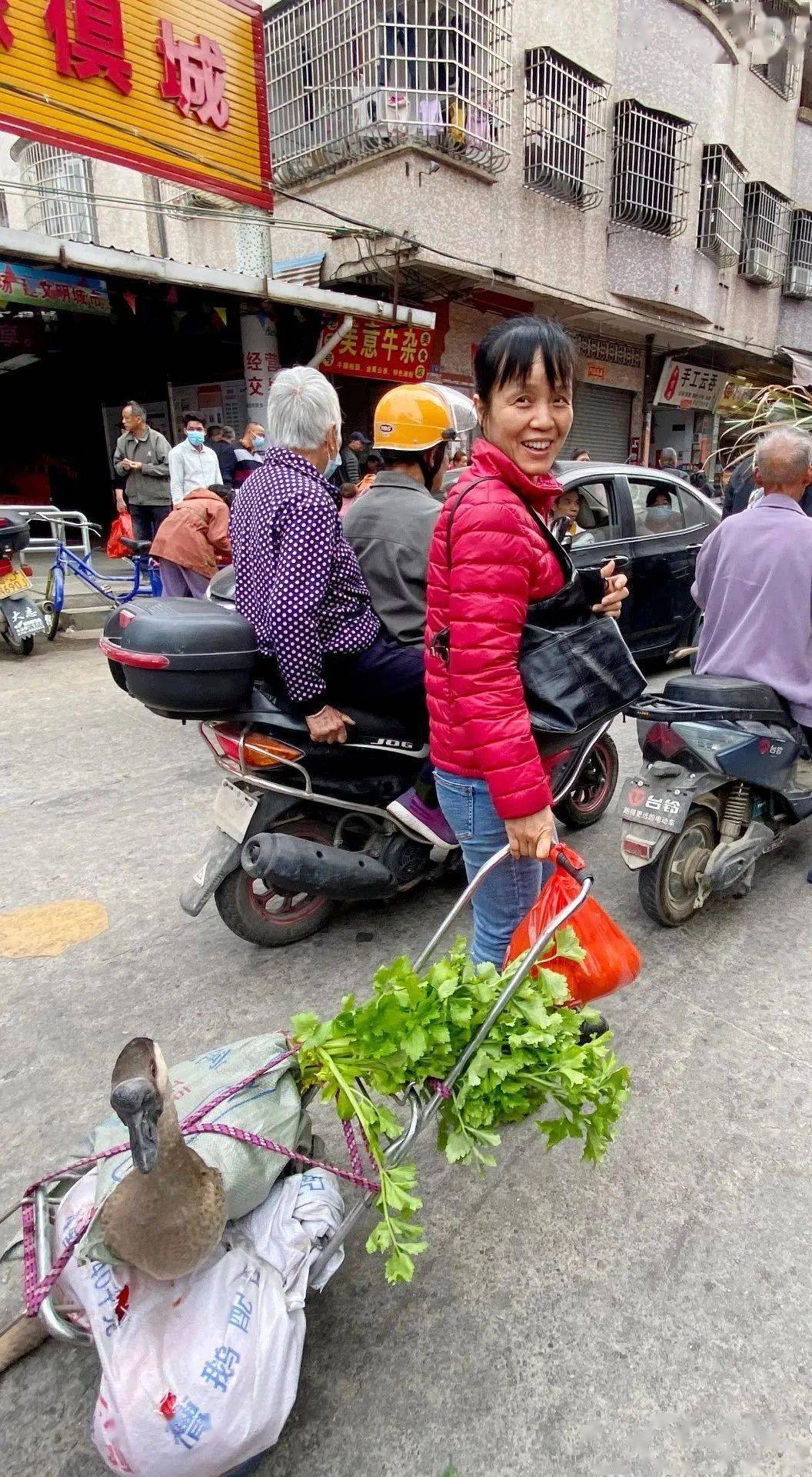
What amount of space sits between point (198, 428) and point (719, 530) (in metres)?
6.60

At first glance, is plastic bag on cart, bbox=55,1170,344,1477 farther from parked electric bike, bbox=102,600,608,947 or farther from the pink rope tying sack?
parked electric bike, bbox=102,600,608,947

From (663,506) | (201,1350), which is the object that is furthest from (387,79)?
(201,1350)

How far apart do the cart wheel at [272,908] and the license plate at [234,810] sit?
0.12m

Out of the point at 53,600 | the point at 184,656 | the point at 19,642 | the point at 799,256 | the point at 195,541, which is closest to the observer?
the point at 184,656

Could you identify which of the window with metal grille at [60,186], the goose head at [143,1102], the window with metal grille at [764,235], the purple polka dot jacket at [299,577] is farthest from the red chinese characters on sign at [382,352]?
the goose head at [143,1102]

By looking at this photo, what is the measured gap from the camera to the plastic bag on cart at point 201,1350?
126cm

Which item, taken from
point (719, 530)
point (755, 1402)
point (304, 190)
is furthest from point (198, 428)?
point (755, 1402)

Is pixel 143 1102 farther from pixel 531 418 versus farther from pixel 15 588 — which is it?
pixel 15 588

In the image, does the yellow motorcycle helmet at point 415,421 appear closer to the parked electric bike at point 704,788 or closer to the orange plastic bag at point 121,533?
the parked electric bike at point 704,788

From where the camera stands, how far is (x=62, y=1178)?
1.62 metres

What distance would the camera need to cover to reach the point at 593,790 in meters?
4.12

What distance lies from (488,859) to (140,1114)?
40.0 inches

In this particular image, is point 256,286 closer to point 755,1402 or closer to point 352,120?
point 352,120

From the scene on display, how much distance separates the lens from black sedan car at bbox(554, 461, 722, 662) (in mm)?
6000
